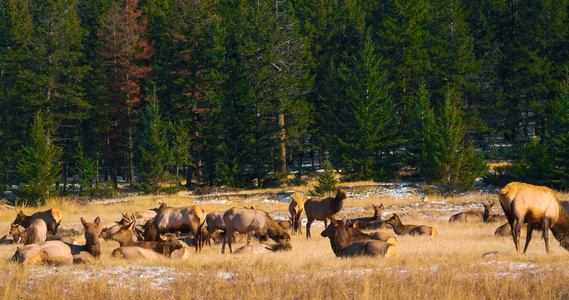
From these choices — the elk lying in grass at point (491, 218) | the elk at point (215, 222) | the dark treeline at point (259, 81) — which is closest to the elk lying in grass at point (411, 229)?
the elk lying in grass at point (491, 218)

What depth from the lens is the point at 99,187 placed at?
4731cm

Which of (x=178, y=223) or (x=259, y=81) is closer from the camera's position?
(x=178, y=223)

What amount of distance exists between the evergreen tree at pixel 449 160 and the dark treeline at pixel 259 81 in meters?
0.79

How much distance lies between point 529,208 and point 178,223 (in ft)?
32.4

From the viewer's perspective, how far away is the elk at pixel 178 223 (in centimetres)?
1589

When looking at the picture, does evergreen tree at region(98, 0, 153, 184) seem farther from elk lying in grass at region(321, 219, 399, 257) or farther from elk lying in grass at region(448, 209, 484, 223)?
elk lying in grass at region(321, 219, 399, 257)

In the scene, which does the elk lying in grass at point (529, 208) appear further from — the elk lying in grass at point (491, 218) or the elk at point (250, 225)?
the elk lying in grass at point (491, 218)

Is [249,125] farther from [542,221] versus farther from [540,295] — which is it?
[540,295]

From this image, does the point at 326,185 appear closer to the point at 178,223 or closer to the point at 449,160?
the point at 449,160

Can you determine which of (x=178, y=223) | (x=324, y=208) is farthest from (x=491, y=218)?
(x=178, y=223)

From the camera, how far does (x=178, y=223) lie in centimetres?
1608

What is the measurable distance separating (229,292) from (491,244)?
9113 mm

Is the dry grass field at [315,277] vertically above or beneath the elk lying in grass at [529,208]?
beneath

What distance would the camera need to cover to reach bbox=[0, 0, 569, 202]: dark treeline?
46562mm
